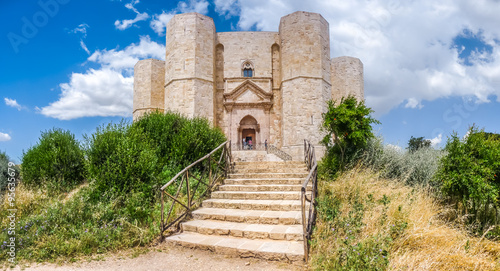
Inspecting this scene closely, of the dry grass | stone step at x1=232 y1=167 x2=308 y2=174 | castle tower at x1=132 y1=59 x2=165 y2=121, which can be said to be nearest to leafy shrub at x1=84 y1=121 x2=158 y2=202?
stone step at x1=232 y1=167 x2=308 y2=174

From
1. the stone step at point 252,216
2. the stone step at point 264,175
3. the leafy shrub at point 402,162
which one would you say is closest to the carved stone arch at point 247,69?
the leafy shrub at point 402,162

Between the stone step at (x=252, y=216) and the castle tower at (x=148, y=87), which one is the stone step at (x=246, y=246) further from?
the castle tower at (x=148, y=87)

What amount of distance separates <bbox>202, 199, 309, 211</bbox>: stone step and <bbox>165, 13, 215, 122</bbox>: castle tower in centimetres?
1079

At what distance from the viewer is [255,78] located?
59.3 feet

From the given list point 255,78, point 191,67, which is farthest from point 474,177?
point 191,67

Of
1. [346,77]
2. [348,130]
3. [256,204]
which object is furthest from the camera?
[346,77]

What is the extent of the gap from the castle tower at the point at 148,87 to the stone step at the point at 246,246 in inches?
668

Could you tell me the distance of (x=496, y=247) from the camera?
452 cm

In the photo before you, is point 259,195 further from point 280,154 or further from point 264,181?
point 280,154

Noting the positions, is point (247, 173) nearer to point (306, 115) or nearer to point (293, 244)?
point (293, 244)

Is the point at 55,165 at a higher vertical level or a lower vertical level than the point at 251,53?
lower

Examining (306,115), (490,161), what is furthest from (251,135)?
(490,161)

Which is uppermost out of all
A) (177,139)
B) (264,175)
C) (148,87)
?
(148,87)

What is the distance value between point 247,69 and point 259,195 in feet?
44.4
